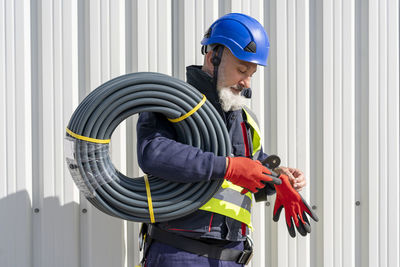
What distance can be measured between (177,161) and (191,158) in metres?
0.07

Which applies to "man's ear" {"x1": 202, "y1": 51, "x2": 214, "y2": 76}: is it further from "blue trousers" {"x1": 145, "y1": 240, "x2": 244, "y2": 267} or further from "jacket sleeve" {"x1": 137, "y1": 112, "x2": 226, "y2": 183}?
"blue trousers" {"x1": 145, "y1": 240, "x2": 244, "y2": 267}

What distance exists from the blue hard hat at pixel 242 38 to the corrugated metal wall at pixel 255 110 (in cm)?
57

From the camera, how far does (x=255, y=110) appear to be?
3070 millimetres

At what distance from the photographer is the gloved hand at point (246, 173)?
223cm

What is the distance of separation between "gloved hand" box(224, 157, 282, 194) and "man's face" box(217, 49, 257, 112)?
13.2 inches
